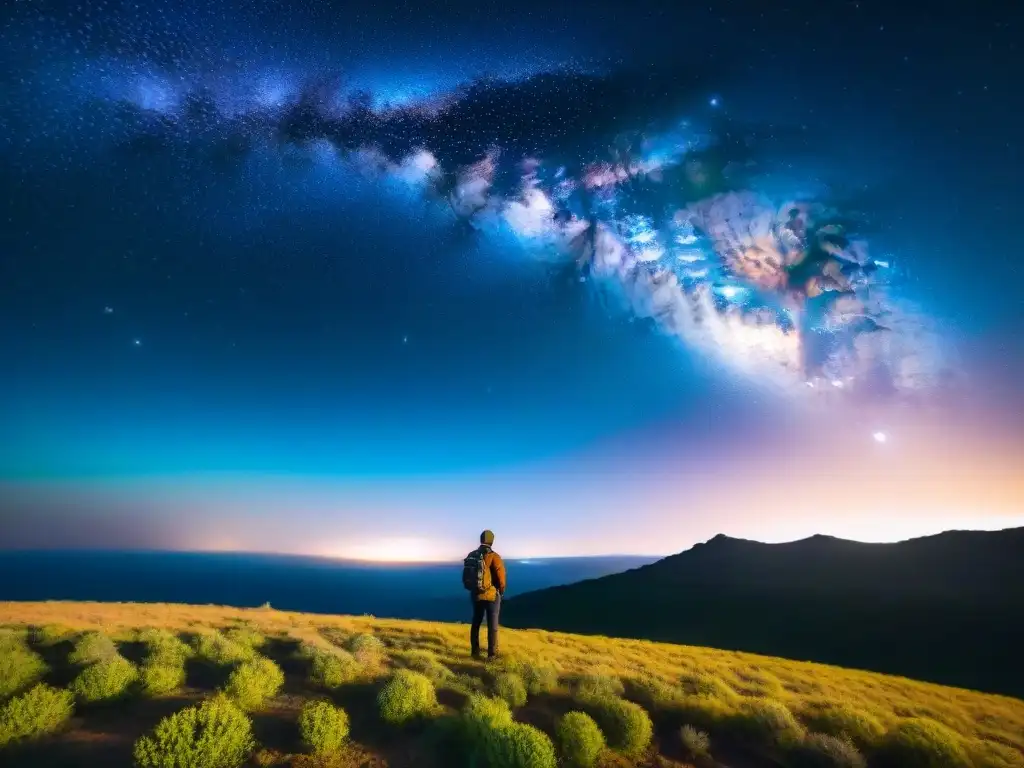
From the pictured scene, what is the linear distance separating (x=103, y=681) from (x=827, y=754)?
1140cm

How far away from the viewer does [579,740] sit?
297 inches

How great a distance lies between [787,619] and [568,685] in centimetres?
5338

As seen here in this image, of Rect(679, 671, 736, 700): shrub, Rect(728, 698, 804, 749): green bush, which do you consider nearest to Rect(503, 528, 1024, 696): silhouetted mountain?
Rect(679, 671, 736, 700): shrub

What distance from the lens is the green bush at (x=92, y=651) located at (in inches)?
353

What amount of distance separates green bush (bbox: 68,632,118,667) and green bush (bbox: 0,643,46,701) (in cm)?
46

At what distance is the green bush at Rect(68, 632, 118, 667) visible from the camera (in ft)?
29.4

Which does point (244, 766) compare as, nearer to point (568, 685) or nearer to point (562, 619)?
point (568, 685)

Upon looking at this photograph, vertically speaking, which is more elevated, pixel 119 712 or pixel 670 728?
pixel 119 712

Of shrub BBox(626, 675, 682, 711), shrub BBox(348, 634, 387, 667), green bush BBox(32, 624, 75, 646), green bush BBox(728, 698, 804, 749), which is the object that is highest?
green bush BBox(32, 624, 75, 646)

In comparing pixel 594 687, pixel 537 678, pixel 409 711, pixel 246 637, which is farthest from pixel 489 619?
pixel 246 637

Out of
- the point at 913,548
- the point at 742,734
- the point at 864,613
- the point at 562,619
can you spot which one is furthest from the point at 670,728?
the point at 913,548

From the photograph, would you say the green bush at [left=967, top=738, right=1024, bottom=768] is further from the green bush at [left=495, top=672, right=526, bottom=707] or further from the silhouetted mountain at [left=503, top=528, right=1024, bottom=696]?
the silhouetted mountain at [left=503, top=528, right=1024, bottom=696]

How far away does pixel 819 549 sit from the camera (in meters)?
75.1

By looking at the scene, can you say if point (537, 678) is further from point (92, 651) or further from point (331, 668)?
point (92, 651)
